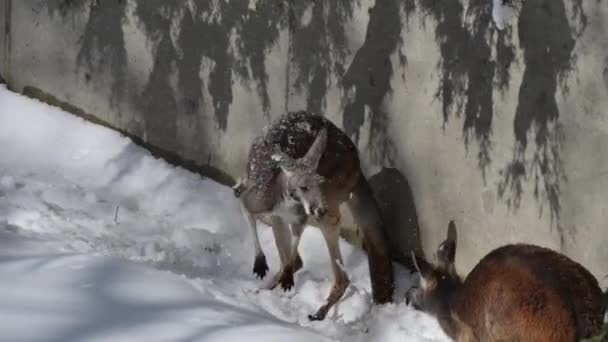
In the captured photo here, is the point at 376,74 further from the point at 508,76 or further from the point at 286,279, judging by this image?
the point at 286,279

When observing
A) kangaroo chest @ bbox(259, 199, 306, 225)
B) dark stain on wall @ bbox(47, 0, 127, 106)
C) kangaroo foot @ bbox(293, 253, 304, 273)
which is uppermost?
dark stain on wall @ bbox(47, 0, 127, 106)

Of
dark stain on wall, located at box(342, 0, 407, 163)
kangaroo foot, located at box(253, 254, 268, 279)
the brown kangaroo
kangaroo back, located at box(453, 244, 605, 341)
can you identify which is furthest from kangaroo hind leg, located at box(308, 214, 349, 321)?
kangaroo back, located at box(453, 244, 605, 341)

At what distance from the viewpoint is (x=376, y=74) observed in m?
6.62

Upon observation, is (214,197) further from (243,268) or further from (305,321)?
(305,321)

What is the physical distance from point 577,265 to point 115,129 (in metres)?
4.51

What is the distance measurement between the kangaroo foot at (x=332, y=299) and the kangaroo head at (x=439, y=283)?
59cm

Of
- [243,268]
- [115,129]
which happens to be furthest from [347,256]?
[115,129]

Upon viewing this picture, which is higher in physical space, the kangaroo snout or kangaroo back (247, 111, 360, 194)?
kangaroo back (247, 111, 360, 194)

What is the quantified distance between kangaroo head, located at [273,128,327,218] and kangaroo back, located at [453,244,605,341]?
123 cm

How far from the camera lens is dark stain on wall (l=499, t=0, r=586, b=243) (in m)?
5.49

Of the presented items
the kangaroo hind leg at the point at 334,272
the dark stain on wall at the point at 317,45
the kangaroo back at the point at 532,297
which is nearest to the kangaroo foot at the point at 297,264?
the kangaroo hind leg at the point at 334,272

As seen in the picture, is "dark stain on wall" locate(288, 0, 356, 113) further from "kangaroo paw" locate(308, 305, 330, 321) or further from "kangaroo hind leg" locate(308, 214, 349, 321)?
"kangaroo paw" locate(308, 305, 330, 321)

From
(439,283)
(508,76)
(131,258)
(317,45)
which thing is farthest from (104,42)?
(439,283)

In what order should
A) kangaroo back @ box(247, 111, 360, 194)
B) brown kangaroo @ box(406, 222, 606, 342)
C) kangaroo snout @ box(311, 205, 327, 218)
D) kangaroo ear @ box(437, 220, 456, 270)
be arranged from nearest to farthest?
brown kangaroo @ box(406, 222, 606, 342)
kangaroo ear @ box(437, 220, 456, 270)
kangaroo snout @ box(311, 205, 327, 218)
kangaroo back @ box(247, 111, 360, 194)
